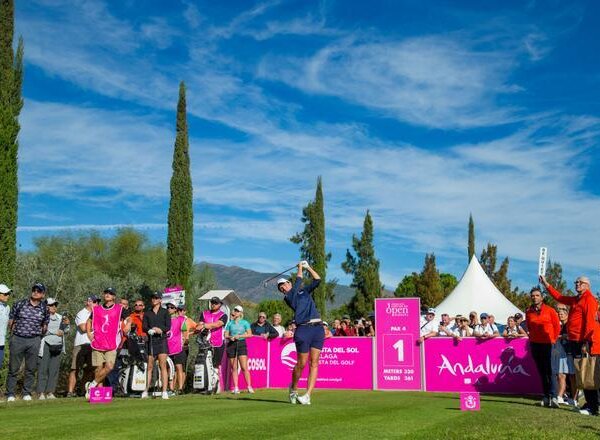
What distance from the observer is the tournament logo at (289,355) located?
18.6 m

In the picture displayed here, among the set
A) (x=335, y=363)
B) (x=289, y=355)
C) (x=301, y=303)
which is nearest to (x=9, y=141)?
(x=289, y=355)

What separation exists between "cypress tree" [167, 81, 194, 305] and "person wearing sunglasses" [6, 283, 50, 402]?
45.6 ft

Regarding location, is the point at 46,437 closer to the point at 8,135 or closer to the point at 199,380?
the point at 199,380

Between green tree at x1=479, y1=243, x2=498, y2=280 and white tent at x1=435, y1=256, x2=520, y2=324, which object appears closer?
white tent at x1=435, y1=256, x2=520, y2=324

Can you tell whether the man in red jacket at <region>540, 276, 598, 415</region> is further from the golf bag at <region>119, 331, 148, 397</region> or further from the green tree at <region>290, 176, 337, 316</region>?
the green tree at <region>290, 176, 337, 316</region>

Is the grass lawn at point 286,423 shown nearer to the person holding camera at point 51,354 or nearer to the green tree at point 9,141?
the person holding camera at point 51,354

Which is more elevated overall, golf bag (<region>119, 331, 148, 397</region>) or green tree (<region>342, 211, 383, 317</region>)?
green tree (<region>342, 211, 383, 317</region>)

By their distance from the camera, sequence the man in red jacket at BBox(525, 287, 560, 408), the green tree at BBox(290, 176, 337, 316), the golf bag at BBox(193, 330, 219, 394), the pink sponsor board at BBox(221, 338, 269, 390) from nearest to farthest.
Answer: the man in red jacket at BBox(525, 287, 560, 408) → the golf bag at BBox(193, 330, 219, 394) → the pink sponsor board at BBox(221, 338, 269, 390) → the green tree at BBox(290, 176, 337, 316)

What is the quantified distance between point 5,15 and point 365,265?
1607 inches

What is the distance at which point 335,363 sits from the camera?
61.3 ft

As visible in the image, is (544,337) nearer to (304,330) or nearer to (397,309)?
(304,330)

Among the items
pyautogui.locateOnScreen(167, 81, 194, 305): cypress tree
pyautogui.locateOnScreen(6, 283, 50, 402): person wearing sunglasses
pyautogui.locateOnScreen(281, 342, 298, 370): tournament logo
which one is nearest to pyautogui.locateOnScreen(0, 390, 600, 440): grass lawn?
pyautogui.locateOnScreen(6, 283, 50, 402): person wearing sunglasses

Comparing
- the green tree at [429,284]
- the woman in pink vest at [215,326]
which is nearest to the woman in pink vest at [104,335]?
the woman in pink vest at [215,326]

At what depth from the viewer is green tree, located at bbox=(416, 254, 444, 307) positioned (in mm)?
59091
